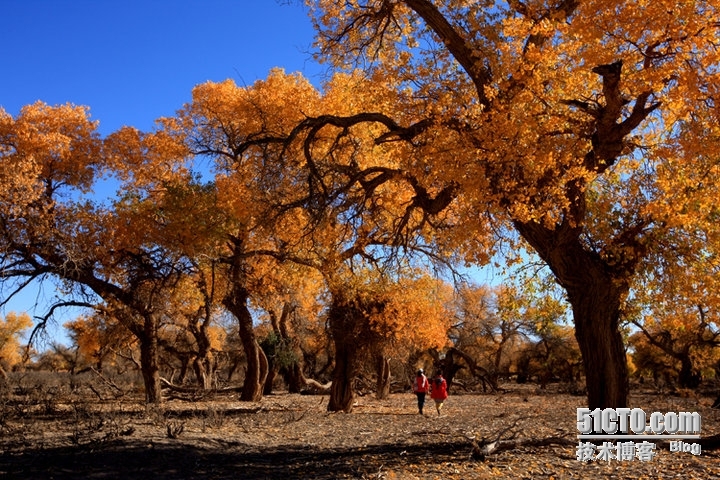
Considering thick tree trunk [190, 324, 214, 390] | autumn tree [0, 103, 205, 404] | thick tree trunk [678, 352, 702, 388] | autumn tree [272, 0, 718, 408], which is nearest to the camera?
autumn tree [272, 0, 718, 408]

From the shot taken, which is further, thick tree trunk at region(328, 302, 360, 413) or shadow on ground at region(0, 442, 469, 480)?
thick tree trunk at region(328, 302, 360, 413)

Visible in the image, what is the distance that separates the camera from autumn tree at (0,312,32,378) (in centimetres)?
4722

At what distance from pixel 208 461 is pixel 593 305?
5.64 m

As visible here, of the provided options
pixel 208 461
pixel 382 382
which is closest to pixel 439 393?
pixel 382 382

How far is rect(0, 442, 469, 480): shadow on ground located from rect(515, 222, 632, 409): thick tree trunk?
2.17 meters

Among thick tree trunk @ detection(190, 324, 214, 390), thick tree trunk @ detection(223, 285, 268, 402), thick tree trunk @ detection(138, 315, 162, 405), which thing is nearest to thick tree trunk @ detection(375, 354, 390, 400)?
thick tree trunk @ detection(223, 285, 268, 402)

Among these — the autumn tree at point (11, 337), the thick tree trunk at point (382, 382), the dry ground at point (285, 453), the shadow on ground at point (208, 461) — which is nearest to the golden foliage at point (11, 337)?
the autumn tree at point (11, 337)

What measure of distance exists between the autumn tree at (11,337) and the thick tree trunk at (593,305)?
49011 mm

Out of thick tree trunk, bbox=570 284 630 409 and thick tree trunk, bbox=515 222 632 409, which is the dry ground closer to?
thick tree trunk, bbox=570 284 630 409

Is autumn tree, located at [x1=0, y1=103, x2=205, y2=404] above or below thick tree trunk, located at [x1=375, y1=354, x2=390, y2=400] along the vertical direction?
above

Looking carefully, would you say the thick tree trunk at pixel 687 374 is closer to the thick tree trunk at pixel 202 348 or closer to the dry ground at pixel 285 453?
the dry ground at pixel 285 453

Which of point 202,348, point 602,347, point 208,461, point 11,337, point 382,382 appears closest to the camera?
point 208,461

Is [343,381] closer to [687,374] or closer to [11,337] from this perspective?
[687,374]

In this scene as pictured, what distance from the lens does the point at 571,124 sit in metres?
8.20
